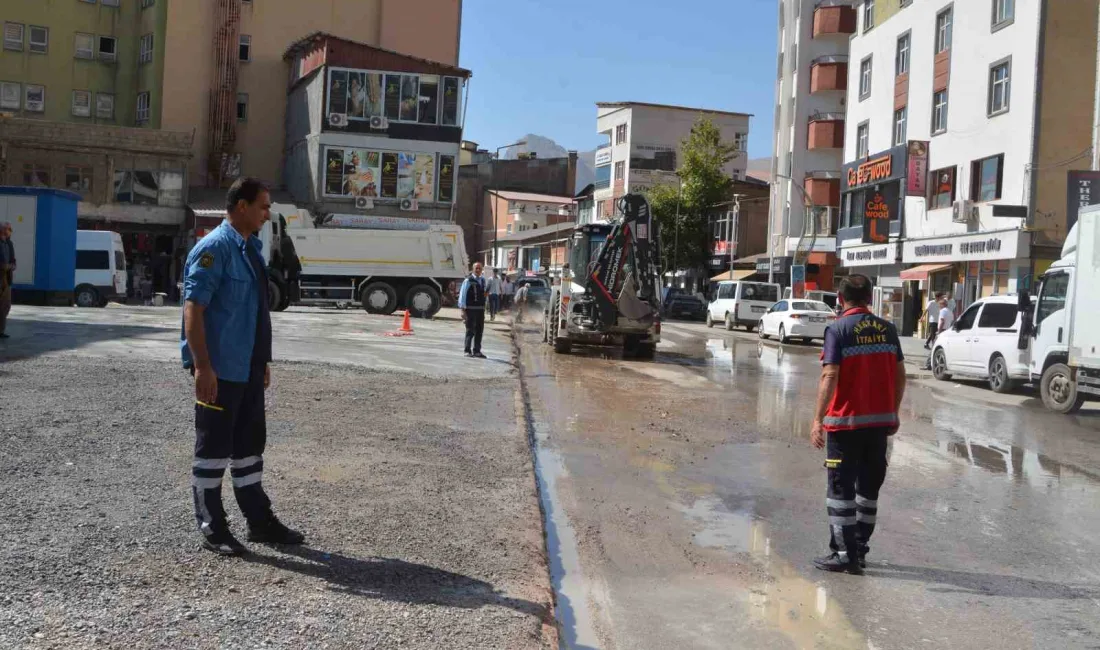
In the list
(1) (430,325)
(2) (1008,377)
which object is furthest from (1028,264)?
(1) (430,325)

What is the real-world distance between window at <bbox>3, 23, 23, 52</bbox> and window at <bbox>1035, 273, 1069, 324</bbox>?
50.8 meters

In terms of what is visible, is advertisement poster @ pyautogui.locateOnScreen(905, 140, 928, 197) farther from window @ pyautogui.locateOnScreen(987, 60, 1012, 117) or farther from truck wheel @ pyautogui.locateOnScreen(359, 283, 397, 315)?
truck wheel @ pyautogui.locateOnScreen(359, 283, 397, 315)

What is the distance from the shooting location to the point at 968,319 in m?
19.8

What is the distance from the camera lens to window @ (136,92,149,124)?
173 feet

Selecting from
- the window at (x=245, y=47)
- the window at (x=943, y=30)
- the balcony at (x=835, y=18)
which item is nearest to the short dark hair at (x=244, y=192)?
the window at (x=943, y=30)

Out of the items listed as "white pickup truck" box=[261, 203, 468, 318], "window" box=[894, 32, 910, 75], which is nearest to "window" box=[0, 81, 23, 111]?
"white pickup truck" box=[261, 203, 468, 318]

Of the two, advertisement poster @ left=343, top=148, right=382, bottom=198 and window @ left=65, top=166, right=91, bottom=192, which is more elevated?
advertisement poster @ left=343, top=148, right=382, bottom=198

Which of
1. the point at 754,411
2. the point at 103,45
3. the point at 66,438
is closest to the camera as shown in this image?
the point at 66,438

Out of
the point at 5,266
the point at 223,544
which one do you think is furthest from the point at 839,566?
the point at 5,266

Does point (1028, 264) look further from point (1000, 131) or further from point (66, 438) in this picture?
point (66, 438)

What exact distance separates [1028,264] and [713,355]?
13465 mm

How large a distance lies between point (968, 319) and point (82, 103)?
47302 millimetres

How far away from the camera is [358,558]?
528 centimetres

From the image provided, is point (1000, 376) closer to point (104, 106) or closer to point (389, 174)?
point (389, 174)
